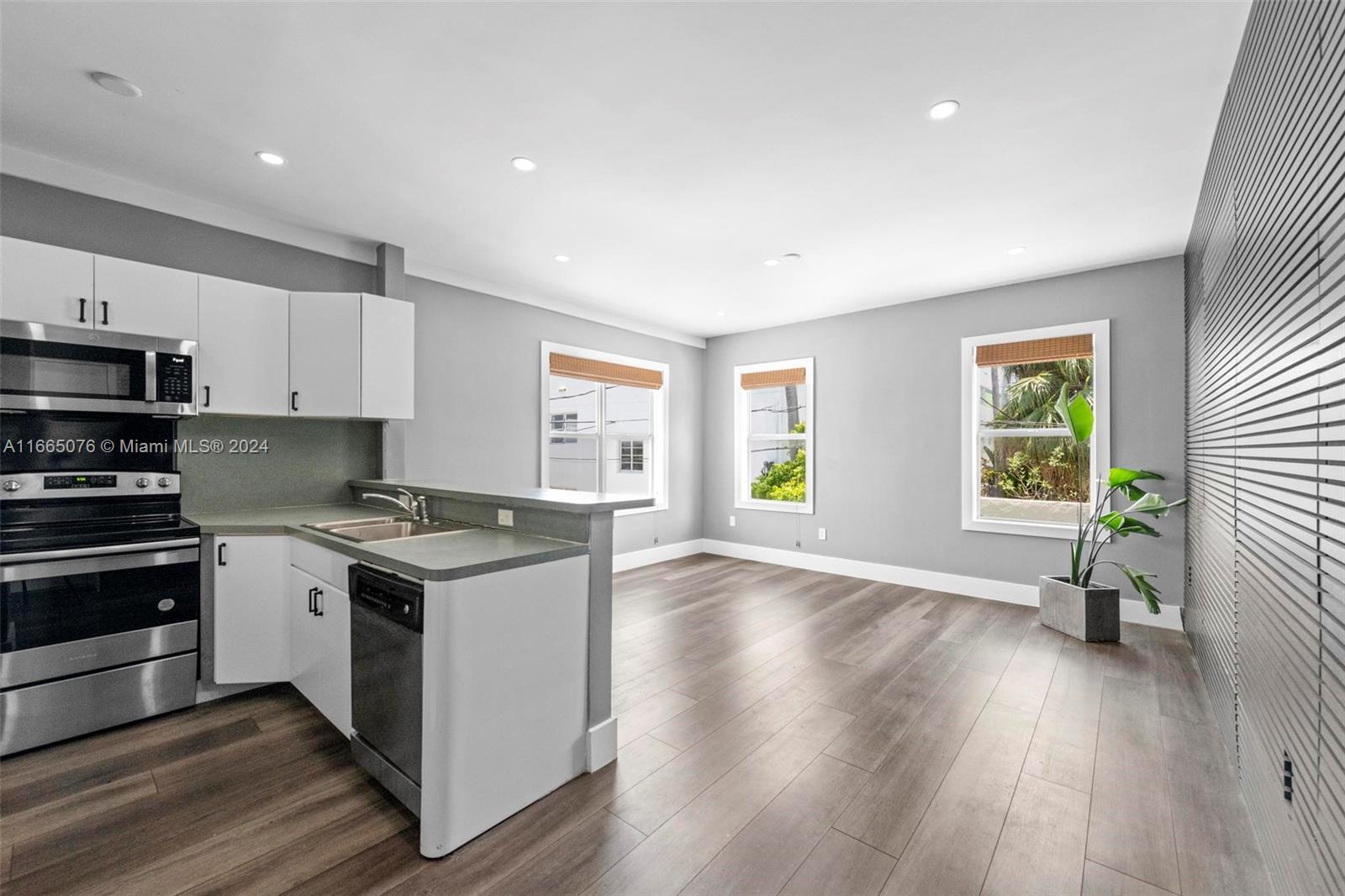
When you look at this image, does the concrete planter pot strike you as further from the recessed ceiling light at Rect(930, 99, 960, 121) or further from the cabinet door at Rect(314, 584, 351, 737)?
the cabinet door at Rect(314, 584, 351, 737)

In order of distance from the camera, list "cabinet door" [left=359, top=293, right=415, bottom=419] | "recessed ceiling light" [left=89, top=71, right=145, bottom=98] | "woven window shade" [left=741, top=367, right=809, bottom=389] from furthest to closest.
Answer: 1. "woven window shade" [left=741, top=367, right=809, bottom=389]
2. "cabinet door" [left=359, top=293, right=415, bottom=419]
3. "recessed ceiling light" [left=89, top=71, right=145, bottom=98]

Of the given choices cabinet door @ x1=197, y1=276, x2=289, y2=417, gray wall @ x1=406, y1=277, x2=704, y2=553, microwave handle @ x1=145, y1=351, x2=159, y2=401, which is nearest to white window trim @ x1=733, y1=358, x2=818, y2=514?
gray wall @ x1=406, y1=277, x2=704, y2=553

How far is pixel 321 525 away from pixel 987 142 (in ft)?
11.5

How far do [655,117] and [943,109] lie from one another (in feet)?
3.81

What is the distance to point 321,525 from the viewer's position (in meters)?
2.69

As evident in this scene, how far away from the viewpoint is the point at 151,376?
8.76ft

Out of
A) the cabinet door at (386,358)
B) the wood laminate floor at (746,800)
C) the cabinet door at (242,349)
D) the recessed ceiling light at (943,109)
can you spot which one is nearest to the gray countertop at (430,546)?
the cabinet door at (242,349)

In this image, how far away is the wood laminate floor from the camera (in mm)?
1688

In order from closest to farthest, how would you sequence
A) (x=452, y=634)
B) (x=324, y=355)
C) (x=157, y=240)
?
(x=452, y=634), (x=157, y=240), (x=324, y=355)

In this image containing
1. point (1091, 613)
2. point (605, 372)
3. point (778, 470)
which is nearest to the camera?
point (1091, 613)

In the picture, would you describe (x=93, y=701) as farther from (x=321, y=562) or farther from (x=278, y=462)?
(x=278, y=462)

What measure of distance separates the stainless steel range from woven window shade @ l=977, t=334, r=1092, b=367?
5471mm

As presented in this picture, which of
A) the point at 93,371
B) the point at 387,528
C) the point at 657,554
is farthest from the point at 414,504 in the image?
the point at 657,554

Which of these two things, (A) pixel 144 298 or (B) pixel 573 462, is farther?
(B) pixel 573 462
